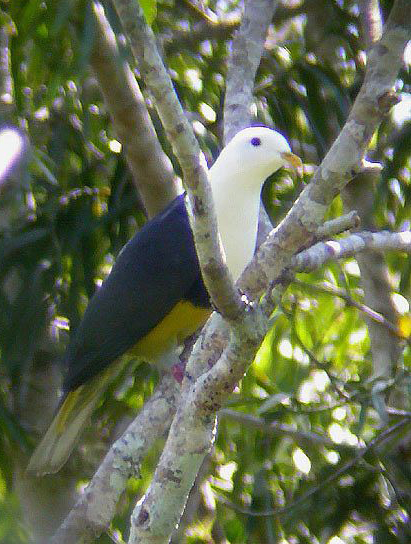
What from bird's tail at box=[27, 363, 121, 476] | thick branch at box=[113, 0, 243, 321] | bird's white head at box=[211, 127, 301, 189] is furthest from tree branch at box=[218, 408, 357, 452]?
thick branch at box=[113, 0, 243, 321]

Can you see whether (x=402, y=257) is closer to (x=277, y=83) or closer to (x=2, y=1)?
(x=277, y=83)

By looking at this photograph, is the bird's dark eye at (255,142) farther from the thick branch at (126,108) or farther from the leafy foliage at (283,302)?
the leafy foliage at (283,302)

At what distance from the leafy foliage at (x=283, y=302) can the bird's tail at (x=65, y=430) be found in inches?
7.9

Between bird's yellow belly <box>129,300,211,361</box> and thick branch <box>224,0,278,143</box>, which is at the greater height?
thick branch <box>224,0,278,143</box>

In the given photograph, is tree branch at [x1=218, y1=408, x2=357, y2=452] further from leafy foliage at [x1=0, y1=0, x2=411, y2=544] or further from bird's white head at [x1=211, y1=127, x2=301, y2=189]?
bird's white head at [x1=211, y1=127, x2=301, y2=189]

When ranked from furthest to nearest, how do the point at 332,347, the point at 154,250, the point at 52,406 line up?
the point at 332,347 → the point at 52,406 → the point at 154,250

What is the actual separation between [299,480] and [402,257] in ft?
2.74

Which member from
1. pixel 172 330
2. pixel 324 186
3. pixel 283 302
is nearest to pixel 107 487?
pixel 172 330

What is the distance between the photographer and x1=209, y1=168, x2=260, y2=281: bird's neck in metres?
2.47

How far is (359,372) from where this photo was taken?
3455 mm

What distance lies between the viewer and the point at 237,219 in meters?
2.47

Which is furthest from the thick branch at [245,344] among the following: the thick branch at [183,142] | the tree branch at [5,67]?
the tree branch at [5,67]

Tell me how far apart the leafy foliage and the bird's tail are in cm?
20

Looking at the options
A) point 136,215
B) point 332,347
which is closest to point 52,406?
point 136,215
